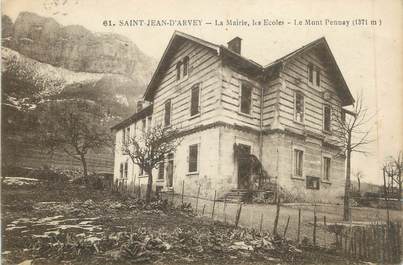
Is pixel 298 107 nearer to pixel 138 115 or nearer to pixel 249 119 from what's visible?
pixel 249 119

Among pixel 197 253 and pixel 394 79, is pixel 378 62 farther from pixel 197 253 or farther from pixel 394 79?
pixel 197 253

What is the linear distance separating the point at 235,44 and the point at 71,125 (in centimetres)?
318

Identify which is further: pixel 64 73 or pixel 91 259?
pixel 64 73

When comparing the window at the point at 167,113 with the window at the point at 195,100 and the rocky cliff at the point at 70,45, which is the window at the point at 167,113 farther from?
the rocky cliff at the point at 70,45

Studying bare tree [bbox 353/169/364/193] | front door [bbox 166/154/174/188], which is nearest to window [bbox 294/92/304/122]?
bare tree [bbox 353/169/364/193]

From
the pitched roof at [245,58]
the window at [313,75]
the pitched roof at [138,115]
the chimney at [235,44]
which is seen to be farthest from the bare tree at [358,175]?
the pitched roof at [138,115]

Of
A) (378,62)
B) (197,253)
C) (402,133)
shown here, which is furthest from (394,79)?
(197,253)

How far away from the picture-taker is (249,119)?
7.31 meters

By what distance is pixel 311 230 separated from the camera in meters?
4.64

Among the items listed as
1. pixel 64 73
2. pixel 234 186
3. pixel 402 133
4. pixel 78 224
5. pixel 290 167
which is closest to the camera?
pixel 78 224

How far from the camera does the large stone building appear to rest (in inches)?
269

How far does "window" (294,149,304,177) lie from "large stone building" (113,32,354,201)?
2cm

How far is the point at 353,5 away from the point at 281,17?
1.06m

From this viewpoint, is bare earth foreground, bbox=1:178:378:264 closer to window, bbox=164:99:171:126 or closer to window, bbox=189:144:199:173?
window, bbox=189:144:199:173
